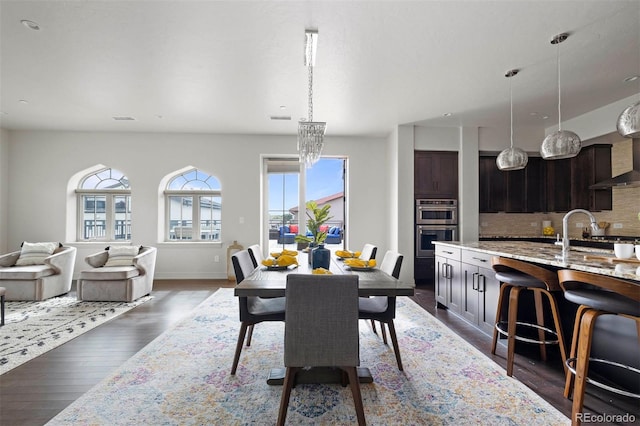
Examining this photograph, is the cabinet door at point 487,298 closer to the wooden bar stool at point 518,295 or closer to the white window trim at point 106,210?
the wooden bar stool at point 518,295

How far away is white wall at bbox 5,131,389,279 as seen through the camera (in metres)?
5.61

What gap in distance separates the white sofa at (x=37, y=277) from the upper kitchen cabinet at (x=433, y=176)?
5671mm

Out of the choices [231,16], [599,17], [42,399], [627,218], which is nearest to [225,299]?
[42,399]

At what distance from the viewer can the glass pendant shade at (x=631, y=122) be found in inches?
77.4

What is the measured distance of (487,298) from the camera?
295 centimetres

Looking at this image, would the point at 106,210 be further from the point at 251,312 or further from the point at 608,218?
the point at 608,218

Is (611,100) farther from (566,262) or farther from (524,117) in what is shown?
(566,262)

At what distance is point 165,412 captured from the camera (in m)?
1.83

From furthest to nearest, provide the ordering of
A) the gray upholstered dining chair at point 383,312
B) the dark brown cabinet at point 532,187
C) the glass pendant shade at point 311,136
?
the dark brown cabinet at point 532,187
the glass pendant shade at point 311,136
the gray upholstered dining chair at point 383,312

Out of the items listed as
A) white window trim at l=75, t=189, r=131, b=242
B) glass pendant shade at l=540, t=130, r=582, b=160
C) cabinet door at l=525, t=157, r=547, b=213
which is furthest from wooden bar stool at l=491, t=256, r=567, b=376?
white window trim at l=75, t=189, r=131, b=242

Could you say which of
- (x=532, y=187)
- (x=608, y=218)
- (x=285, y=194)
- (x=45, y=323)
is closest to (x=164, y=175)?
(x=285, y=194)

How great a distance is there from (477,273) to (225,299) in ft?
10.6

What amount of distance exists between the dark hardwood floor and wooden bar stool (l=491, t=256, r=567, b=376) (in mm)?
164

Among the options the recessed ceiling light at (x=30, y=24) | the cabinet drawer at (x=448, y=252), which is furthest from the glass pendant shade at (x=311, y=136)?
the recessed ceiling light at (x=30, y=24)
